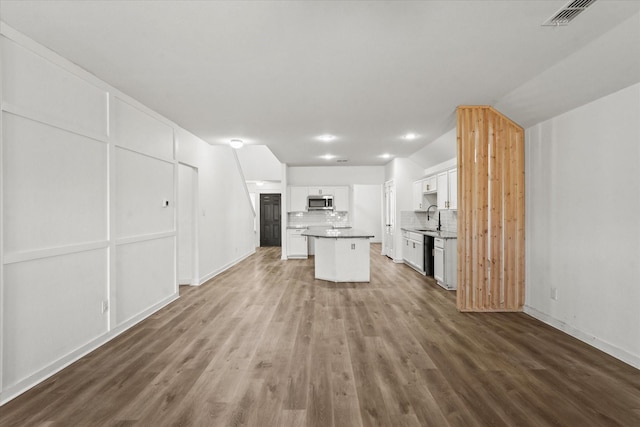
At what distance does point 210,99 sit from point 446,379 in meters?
3.84

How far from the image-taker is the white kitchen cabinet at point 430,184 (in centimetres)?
693

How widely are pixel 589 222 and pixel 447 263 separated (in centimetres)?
249

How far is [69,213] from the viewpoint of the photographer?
9.37ft

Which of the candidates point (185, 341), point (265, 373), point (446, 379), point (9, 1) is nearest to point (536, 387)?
point (446, 379)

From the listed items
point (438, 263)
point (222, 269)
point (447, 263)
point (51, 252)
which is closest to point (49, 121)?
point (51, 252)

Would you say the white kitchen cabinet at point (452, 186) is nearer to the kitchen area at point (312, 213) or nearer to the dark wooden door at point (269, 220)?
the kitchen area at point (312, 213)

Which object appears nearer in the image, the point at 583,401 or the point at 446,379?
the point at 583,401

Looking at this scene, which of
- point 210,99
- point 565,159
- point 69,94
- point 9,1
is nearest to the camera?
point 9,1

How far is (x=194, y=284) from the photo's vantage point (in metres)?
5.71

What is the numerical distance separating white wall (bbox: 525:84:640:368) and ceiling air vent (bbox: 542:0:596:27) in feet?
3.69

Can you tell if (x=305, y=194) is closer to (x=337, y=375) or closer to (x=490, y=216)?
(x=490, y=216)

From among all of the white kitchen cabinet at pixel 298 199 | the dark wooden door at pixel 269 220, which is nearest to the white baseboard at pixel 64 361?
the white kitchen cabinet at pixel 298 199

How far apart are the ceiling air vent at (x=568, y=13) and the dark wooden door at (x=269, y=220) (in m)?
10.3

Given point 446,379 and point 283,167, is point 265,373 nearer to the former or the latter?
point 446,379
